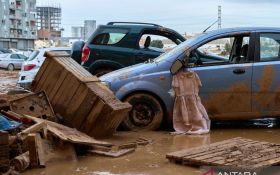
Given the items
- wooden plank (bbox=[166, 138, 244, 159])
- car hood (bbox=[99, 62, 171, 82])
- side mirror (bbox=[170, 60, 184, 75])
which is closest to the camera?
wooden plank (bbox=[166, 138, 244, 159])

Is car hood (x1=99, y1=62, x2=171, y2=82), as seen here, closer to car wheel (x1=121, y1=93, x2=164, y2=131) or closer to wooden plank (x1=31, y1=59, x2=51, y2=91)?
car wheel (x1=121, y1=93, x2=164, y2=131)

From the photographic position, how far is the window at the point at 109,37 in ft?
41.4

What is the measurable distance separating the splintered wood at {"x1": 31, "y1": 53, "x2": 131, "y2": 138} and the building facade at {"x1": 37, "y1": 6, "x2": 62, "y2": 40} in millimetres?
124780

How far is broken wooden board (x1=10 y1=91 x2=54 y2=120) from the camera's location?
7.90 m

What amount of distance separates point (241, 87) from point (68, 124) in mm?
3102

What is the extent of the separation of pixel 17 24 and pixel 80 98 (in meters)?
113

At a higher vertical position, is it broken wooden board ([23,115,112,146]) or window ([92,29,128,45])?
window ([92,29,128,45])

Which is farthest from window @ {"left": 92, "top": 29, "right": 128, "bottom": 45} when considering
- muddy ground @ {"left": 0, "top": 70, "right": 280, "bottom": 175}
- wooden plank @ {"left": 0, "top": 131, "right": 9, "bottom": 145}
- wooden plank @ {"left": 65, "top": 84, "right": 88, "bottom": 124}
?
wooden plank @ {"left": 0, "top": 131, "right": 9, "bottom": 145}

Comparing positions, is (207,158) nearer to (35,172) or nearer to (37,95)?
(35,172)

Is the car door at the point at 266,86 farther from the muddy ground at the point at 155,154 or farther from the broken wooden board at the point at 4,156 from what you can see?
the broken wooden board at the point at 4,156

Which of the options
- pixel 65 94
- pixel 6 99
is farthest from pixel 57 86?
pixel 6 99

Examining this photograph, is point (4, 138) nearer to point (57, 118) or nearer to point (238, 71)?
point (57, 118)

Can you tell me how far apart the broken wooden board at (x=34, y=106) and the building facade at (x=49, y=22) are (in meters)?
125

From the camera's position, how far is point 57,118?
26.7ft
